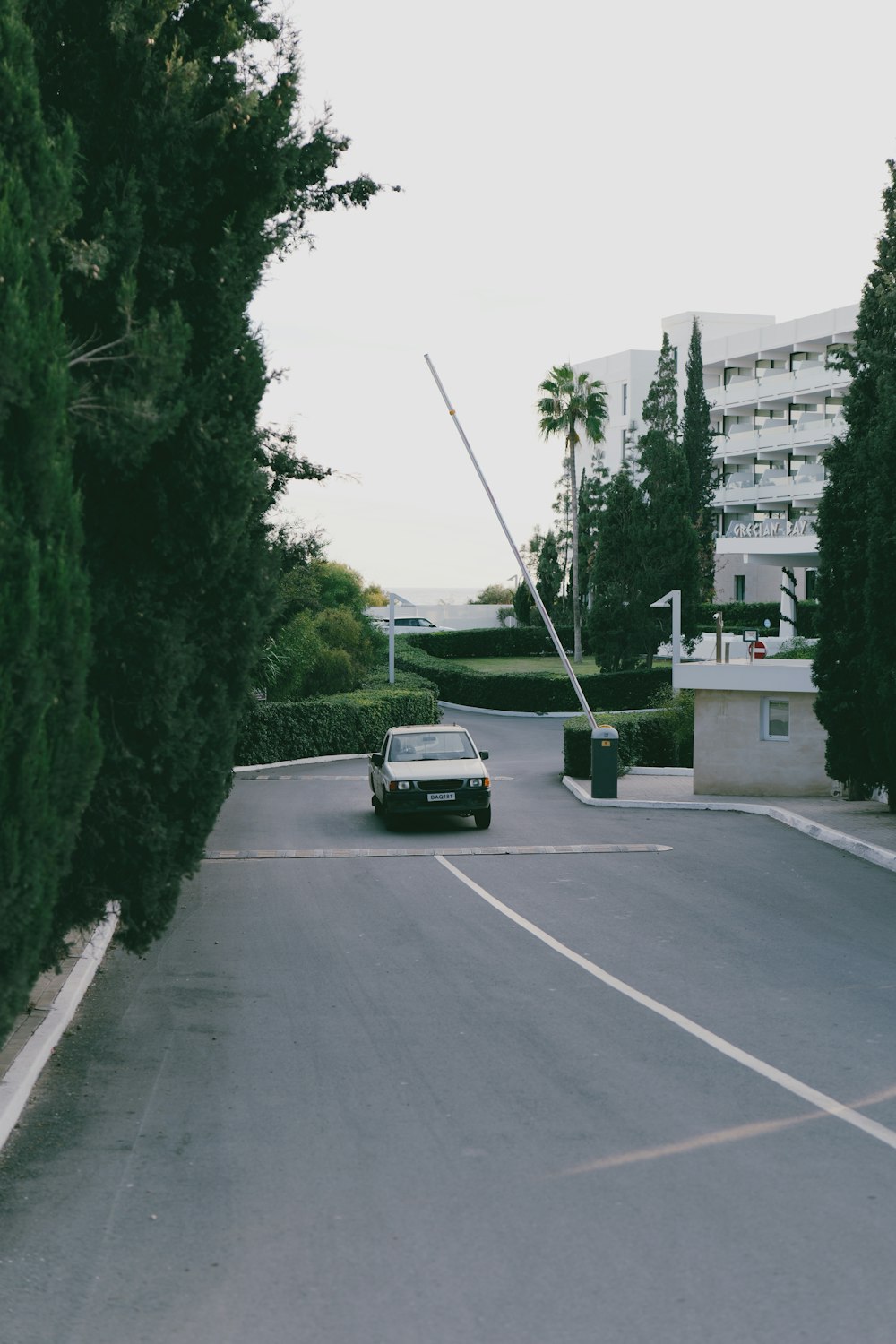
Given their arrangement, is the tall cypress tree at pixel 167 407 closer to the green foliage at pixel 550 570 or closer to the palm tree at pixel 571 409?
the palm tree at pixel 571 409

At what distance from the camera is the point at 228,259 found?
28.6 feet

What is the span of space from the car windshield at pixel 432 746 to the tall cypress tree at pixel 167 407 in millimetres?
13773

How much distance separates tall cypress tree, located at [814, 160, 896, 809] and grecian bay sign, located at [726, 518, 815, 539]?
72.6ft

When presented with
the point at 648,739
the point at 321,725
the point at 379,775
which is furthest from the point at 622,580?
the point at 379,775

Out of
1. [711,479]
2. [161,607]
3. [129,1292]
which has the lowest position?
[129,1292]

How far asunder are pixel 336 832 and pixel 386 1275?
55.2 ft

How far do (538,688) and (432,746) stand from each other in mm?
32100

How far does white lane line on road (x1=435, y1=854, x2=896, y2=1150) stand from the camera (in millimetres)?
7238

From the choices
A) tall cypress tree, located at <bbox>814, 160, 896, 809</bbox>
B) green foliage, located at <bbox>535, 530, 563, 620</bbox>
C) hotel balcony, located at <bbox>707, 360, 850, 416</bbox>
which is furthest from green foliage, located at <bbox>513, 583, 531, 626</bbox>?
tall cypress tree, located at <bbox>814, 160, 896, 809</bbox>

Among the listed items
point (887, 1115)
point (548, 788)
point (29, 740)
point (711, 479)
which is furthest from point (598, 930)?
point (711, 479)

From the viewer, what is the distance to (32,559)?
21.5 ft

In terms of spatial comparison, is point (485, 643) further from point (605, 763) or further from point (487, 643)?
point (605, 763)

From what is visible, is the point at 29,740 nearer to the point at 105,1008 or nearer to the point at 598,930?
the point at 105,1008

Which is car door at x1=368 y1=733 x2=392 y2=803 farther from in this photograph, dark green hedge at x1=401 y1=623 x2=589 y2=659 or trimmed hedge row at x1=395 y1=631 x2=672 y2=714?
dark green hedge at x1=401 y1=623 x2=589 y2=659
